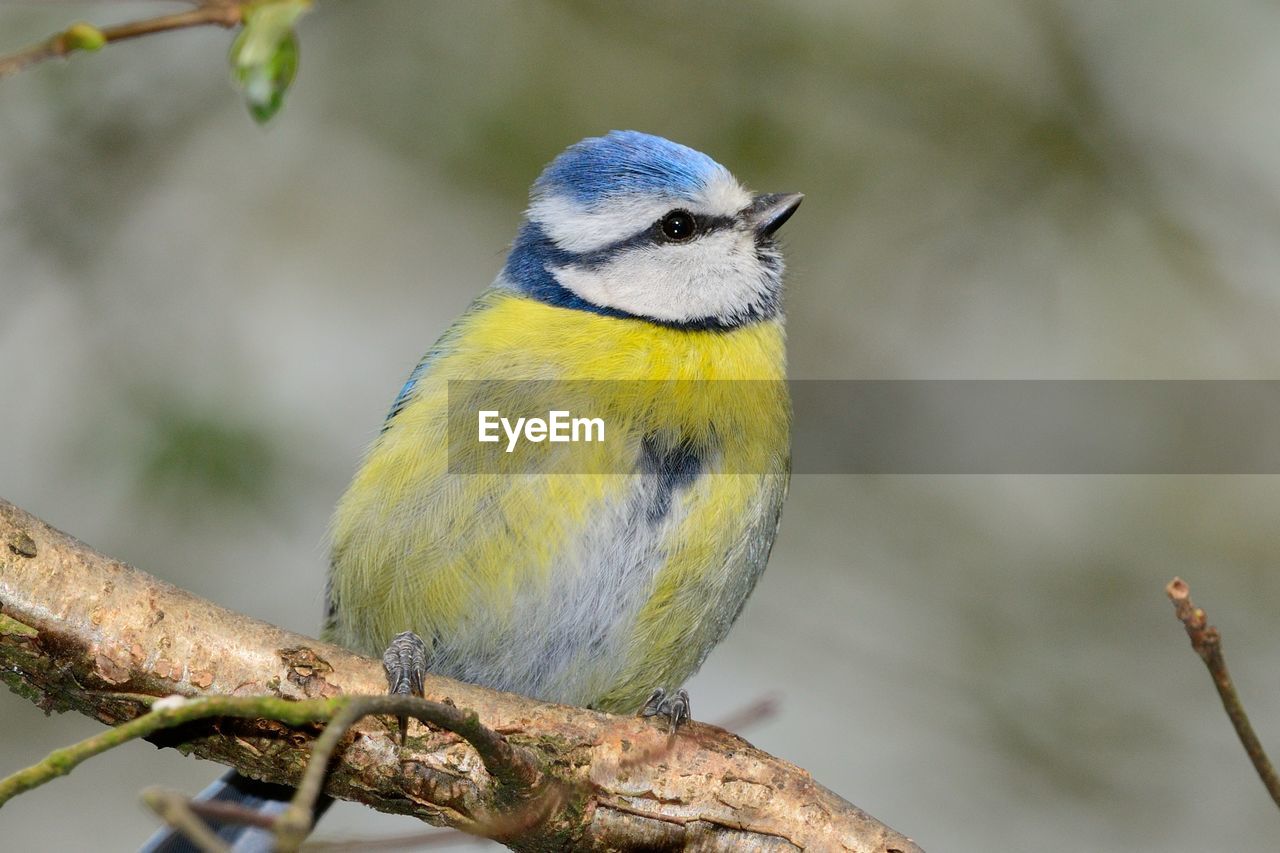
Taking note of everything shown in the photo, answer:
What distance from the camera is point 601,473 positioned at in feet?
10.7

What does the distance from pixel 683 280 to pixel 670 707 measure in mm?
1248

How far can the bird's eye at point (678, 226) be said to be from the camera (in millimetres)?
3861

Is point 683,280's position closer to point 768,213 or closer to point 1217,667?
point 768,213

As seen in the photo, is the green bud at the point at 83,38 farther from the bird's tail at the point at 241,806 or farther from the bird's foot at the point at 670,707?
the bird's tail at the point at 241,806

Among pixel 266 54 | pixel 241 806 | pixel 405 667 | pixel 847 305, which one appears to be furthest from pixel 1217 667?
pixel 847 305

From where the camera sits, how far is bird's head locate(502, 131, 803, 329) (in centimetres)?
376

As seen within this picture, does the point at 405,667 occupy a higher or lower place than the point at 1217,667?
lower

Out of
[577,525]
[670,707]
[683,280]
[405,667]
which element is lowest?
[405,667]

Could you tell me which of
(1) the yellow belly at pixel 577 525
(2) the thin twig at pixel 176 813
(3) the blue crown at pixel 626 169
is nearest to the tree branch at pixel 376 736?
(1) the yellow belly at pixel 577 525

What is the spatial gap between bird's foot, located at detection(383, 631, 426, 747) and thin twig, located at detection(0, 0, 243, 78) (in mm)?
1570

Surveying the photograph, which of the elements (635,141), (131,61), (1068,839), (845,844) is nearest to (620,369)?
(635,141)

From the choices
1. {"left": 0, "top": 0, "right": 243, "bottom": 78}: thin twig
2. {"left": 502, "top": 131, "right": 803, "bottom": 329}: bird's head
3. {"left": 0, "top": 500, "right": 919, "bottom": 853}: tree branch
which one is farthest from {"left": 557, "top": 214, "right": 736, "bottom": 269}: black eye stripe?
{"left": 0, "top": 0, "right": 243, "bottom": 78}: thin twig

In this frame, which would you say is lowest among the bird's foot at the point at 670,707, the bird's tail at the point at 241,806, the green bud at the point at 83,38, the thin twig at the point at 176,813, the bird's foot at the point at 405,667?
the bird's tail at the point at 241,806

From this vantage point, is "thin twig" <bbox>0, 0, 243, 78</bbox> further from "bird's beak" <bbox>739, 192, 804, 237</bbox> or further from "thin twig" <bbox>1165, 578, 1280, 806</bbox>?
"bird's beak" <bbox>739, 192, 804, 237</bbox>
